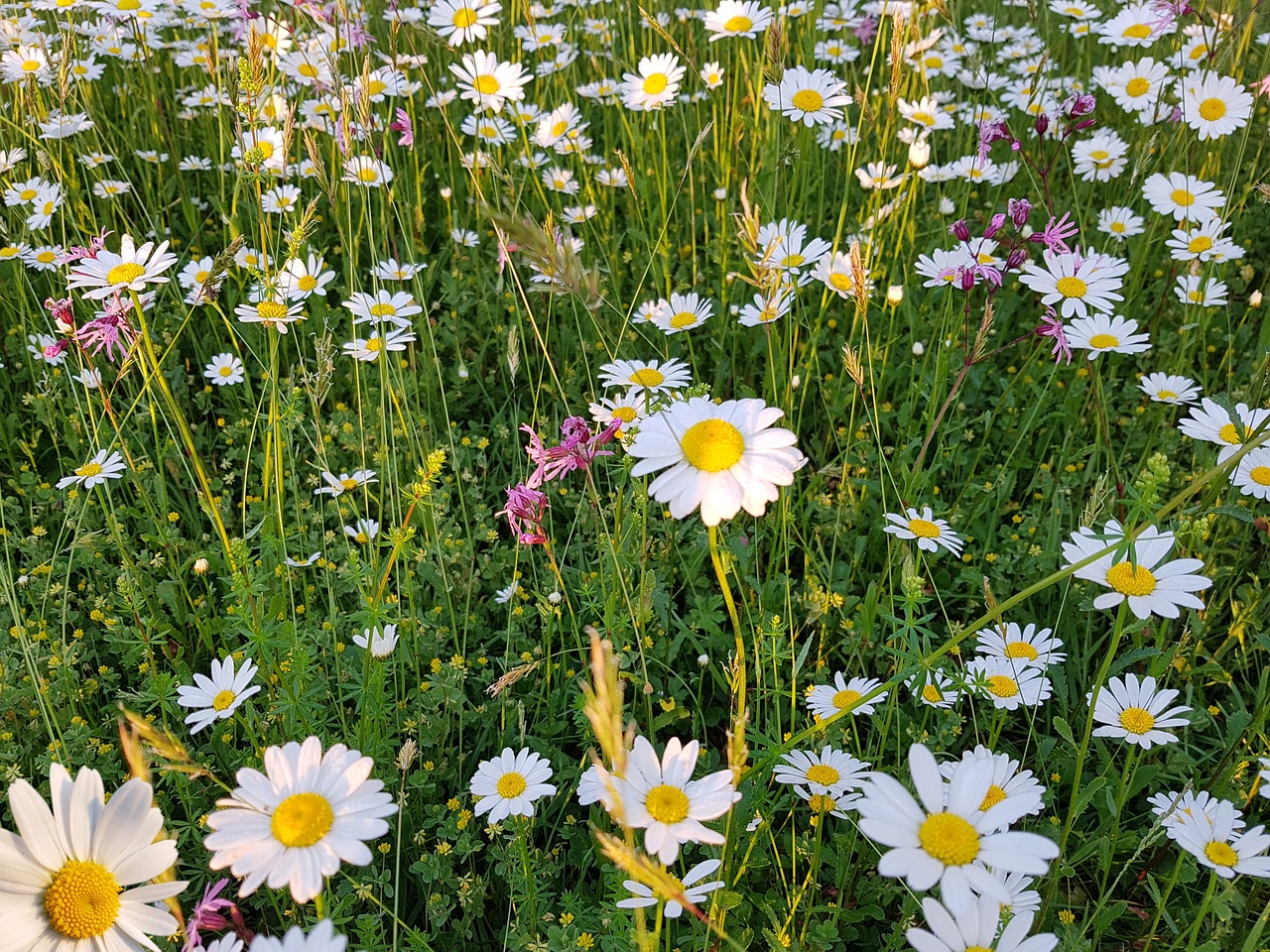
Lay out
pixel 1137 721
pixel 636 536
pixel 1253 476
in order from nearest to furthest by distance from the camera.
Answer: pixel 1137 721 → pixel 1253 476 → pixel 636 536

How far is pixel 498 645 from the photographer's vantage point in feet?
7.75

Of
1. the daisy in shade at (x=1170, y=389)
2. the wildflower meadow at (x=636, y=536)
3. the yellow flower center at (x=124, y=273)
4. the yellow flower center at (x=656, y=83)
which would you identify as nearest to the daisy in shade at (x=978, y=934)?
the wildflower meadow at (x=636, y=536)

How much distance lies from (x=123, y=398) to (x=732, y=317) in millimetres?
2195

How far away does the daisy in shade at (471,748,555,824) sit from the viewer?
158cm

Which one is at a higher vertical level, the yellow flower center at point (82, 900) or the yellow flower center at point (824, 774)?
the yellow flower center at point (82, 900)

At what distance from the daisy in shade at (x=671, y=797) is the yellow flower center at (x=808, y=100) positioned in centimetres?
260

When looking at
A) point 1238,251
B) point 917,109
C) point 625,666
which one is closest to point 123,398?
point 625,666

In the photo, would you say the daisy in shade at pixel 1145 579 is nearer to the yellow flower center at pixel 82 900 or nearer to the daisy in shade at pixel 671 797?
the daisy in shade at pixel 671 797

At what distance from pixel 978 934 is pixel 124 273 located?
195 cm

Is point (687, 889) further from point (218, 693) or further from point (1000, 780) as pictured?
point (218, 693)

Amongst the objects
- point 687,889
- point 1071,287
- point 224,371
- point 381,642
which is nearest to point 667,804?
point 687,889

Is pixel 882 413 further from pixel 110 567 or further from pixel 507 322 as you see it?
pixel 110 567

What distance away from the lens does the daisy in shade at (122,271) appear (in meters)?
1.75

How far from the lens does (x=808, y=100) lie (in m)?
3.19
